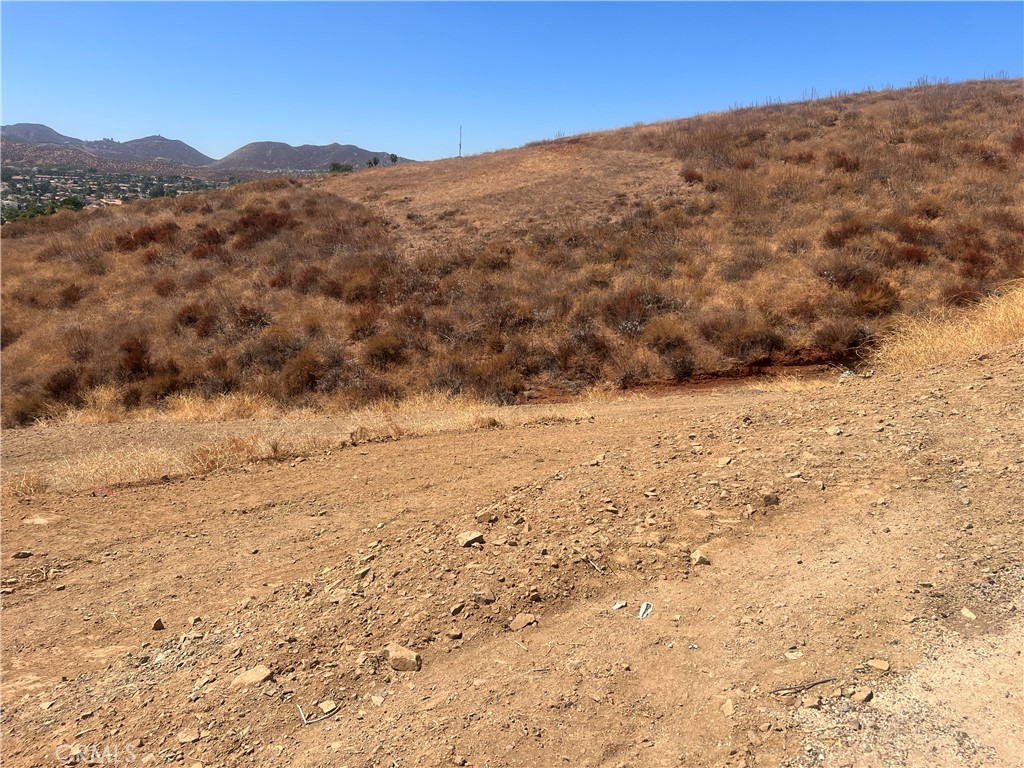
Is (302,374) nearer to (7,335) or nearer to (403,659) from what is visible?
(7,335)

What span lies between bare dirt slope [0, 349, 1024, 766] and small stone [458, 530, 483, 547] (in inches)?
2.9

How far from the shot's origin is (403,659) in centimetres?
320

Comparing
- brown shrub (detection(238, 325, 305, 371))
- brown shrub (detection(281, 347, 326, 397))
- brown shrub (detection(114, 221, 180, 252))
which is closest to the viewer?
brown shrub (detection(281, 347, 326, 397))

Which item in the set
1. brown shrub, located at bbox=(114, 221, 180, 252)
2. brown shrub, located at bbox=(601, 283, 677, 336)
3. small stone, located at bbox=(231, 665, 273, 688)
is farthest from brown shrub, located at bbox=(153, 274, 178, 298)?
small stone, located at bbox=(231, 665, 273, 688)

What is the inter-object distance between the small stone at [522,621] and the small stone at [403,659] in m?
0.56

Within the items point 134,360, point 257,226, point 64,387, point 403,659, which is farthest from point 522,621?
point 257,226

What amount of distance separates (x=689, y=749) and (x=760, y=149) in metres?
27.8

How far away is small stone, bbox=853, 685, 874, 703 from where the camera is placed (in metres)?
2.59

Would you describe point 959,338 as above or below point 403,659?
above

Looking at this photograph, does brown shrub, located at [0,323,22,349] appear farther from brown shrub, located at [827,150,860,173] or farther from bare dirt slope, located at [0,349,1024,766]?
brown shrub, located at [827,150,860,173]

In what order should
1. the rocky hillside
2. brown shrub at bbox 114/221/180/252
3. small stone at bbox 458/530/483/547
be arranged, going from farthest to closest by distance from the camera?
the rocky hillside < brown shrub at bbox 114/221/180/252 < small stone at bbox 458/530/483/547

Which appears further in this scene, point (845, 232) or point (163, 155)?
point (163, 155)

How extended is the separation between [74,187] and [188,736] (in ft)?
249

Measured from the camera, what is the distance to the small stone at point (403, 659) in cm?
316
